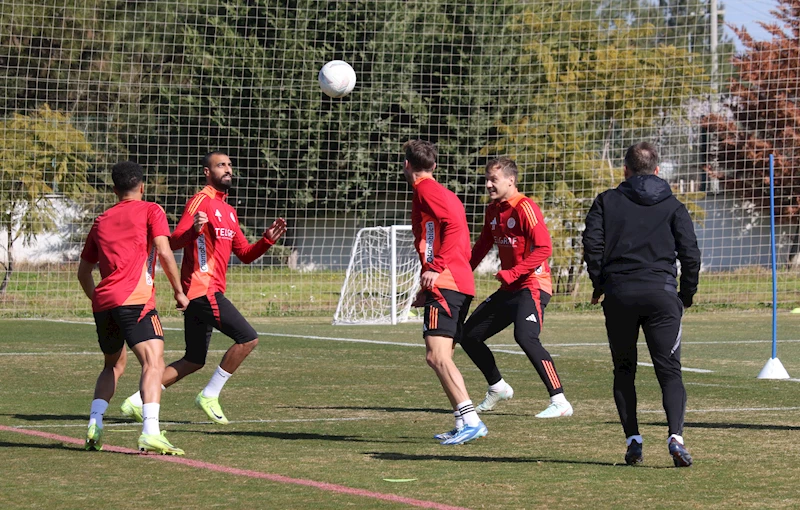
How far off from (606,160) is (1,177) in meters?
14.7

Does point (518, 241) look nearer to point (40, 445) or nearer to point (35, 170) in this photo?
point (40, 445)

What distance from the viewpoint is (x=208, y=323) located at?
925 cm

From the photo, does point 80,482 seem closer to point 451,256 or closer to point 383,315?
point 451,256

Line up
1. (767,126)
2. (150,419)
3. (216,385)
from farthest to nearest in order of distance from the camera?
(767,126), (216,385), (150,419)

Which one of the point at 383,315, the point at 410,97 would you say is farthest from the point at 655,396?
the point at 410,97

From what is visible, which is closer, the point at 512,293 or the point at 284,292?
the point at 512,293

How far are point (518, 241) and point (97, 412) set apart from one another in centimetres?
374

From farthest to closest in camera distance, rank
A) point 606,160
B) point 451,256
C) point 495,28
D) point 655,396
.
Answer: point 495,28 → point 606,160 → point 655,396 → point 451,256

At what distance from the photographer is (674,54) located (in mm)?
28750

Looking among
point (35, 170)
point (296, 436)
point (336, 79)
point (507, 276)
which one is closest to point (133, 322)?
point (296, 436)

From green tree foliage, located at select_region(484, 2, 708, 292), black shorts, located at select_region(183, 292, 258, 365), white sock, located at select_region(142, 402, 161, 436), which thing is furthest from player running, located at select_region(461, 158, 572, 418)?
green tree foliage, located at select_region(484, 2, 708, 292)

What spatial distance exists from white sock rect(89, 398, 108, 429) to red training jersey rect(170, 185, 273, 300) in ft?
5.61

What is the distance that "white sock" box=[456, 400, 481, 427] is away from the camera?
7.85 meters

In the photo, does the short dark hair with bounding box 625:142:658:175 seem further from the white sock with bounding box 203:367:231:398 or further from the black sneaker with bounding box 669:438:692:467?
the white sock with bounding box 203:367:231:398
